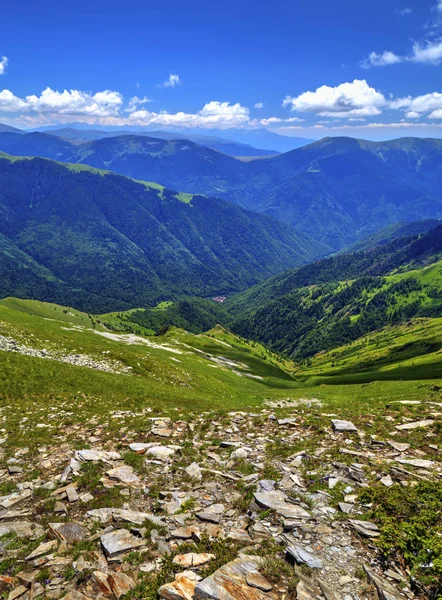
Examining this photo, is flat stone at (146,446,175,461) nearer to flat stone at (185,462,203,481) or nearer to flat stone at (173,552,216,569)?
flat stone at (185,462,203,481)

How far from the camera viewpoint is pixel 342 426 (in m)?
22.1

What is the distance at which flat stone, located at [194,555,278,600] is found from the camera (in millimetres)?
9461

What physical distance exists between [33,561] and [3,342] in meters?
46.9

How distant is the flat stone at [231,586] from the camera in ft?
31.0

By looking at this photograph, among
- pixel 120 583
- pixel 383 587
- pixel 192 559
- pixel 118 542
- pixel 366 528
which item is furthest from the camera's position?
pixel 366 528

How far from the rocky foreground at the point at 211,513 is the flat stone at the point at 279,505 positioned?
0.18 ft

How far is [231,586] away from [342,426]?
14488 millimetres

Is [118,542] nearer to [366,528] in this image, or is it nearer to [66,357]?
[366,528]

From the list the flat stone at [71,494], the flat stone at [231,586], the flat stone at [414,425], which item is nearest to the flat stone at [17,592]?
the flat stone at [71,494]

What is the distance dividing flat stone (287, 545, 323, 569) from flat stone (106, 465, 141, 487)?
7.87 m

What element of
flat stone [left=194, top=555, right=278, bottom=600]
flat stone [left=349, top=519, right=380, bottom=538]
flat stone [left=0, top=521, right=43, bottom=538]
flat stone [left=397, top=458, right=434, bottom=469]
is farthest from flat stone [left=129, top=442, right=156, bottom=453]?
flat stone [left=397, top=458, right=434, bottom=469]

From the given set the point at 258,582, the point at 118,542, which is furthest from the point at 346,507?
the point at 118,542

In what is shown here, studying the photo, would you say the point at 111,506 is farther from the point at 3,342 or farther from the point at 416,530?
the point at 3,342

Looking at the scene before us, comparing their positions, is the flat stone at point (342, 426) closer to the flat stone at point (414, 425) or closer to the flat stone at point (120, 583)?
the flat stone at point (414, 425)
